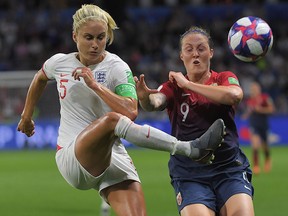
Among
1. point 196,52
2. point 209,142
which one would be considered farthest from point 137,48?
point 209,142

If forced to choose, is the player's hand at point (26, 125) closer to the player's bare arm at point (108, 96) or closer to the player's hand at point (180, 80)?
the player's bare arm at point (108, 96)

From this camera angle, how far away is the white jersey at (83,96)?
633cm

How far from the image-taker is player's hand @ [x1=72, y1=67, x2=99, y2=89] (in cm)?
597

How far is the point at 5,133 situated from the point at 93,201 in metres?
10.8

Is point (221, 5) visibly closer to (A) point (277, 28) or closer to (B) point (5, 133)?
(A) point (277, 28)

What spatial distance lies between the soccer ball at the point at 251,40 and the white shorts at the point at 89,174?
54.8 inches

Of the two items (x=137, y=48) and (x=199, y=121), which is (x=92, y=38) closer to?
(x=199, y=121)

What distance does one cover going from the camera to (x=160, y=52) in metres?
26.6

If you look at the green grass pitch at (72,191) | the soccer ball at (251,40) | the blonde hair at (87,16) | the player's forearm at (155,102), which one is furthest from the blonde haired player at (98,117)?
the green grass pitch at (72,191)

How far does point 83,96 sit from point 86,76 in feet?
1.30

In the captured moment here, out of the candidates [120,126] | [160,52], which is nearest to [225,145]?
[120,126]

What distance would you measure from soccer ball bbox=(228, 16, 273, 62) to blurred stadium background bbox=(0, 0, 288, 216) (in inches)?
520

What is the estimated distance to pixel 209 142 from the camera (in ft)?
18.7

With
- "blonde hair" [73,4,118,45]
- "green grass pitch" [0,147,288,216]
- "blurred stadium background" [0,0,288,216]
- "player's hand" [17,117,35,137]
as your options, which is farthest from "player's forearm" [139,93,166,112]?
"blurred stadium background" [0,0,288,216]
